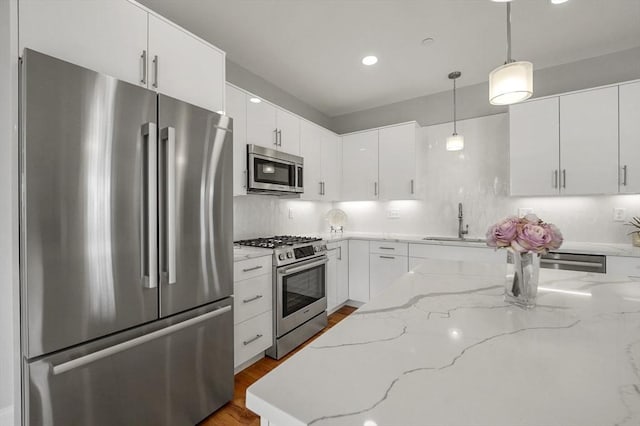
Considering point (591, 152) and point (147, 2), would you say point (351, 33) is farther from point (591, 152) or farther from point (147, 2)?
point (591, 152)

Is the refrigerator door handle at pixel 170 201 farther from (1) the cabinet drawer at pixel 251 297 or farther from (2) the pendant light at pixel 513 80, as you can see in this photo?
(2) the pendant light at pixel 513 80

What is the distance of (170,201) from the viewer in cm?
145

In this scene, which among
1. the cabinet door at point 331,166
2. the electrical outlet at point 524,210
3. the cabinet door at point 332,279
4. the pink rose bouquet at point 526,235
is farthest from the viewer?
the cabinet door at point 331,166

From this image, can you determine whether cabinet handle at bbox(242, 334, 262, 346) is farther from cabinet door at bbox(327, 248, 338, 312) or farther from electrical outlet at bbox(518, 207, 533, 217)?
electrical outlet at bbox(518, 207, 533, 217)

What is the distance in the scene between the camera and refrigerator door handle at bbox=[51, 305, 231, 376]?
3.79 ft

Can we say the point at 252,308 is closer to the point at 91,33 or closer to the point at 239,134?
the point at 239,134

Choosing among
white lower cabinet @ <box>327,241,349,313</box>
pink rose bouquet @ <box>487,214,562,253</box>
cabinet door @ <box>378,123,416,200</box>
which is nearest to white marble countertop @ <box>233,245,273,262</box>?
white lower cabinet @ <box>327,241,349,313</box>

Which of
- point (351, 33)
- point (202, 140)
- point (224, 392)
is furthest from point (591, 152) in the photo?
point (224, 392)

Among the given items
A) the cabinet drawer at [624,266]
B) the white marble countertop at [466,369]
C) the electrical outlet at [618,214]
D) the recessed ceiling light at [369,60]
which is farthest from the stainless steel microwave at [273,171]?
the electrical outlet at [618,214]

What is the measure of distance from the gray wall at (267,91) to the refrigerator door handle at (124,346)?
7.29 feet

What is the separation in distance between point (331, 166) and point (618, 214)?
115 inches

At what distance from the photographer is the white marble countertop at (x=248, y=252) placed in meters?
2.10

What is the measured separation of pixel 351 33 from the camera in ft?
7.75

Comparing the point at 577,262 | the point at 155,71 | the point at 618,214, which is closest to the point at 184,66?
the point at 155,71
